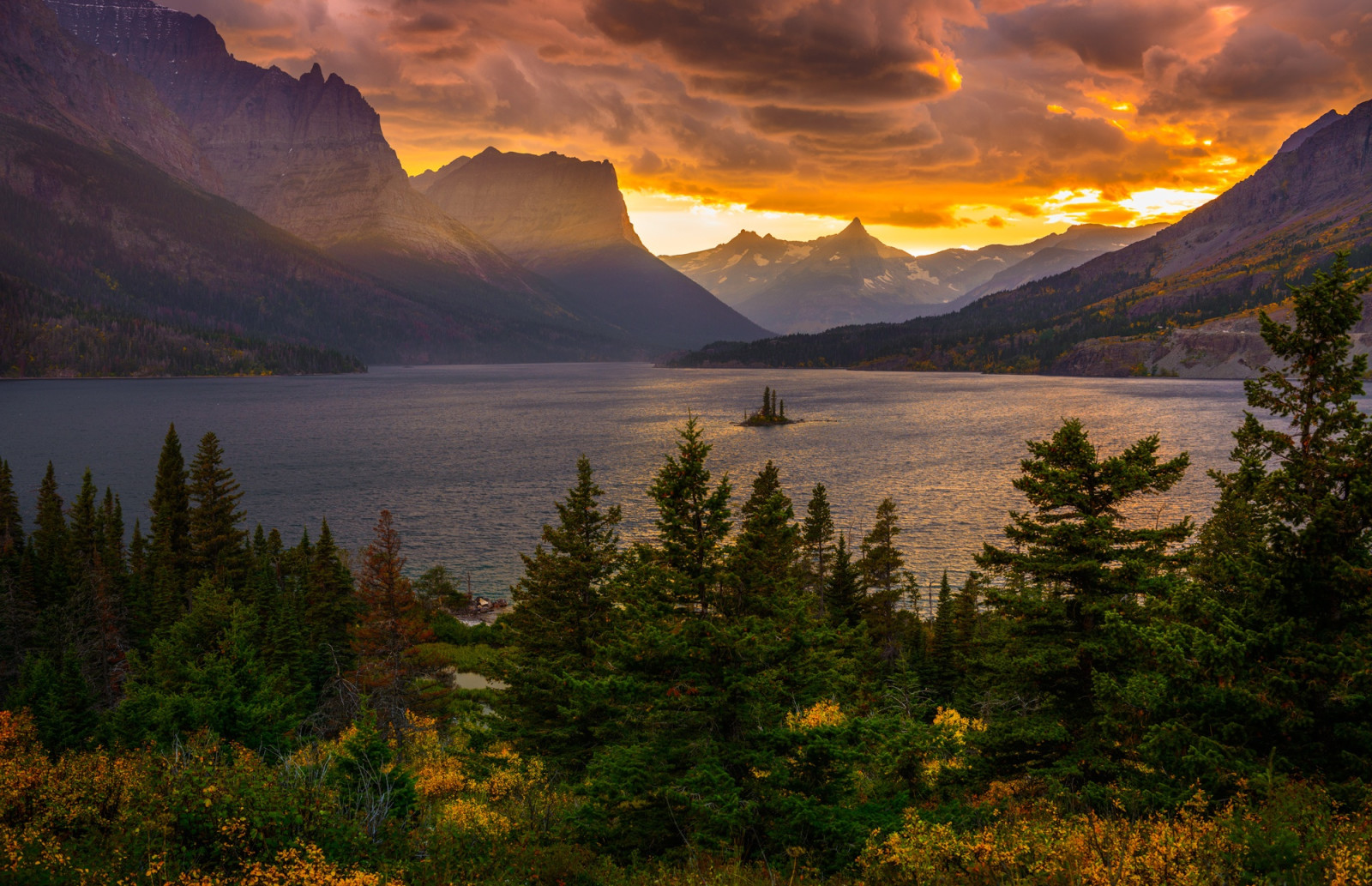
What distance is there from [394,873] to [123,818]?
509 centimetres

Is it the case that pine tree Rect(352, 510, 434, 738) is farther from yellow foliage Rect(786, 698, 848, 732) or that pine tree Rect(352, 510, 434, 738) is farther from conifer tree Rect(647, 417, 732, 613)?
conifer tree Rect(647, 417, 732, 613)

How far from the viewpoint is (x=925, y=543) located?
289ft

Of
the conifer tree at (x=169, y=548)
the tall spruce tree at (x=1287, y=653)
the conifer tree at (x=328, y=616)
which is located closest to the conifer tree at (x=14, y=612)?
the conifer tree at (x=169, y=548)

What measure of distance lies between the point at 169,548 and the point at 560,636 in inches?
1961

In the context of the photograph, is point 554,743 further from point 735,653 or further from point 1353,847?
point 1353,847

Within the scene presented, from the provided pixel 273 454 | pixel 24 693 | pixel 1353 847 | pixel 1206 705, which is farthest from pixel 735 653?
pixel 273 454

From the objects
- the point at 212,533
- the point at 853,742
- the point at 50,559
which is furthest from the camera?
the point at 50,559

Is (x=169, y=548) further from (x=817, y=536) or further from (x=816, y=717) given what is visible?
(x=816, y=717)

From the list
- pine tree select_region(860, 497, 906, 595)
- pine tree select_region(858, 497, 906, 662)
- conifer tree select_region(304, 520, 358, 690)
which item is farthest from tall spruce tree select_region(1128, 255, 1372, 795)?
conifer tree select_region(304, 520, 358, 690)

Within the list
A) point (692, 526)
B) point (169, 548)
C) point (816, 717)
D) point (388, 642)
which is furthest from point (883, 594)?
point (169, 548)

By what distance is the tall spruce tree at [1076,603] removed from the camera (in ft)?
66.3

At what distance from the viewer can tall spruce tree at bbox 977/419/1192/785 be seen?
20203 mm

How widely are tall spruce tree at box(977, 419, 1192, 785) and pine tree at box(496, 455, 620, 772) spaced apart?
585 inches

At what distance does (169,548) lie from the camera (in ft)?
206
